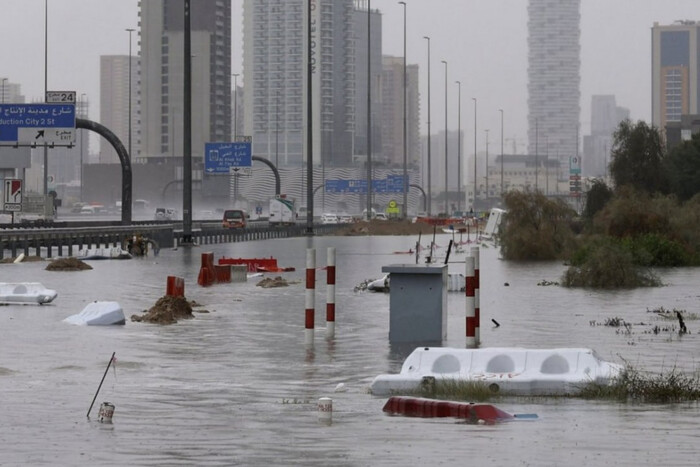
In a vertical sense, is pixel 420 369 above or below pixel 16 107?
below

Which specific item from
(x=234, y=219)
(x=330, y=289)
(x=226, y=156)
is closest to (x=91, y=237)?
(x=234, y=219)

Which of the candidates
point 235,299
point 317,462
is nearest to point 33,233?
point 235,299

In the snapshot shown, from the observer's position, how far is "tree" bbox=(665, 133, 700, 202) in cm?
8325

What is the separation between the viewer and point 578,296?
1281 inches

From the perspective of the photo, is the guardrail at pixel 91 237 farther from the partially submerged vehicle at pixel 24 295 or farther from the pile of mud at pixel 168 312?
the pile of mud at pixel 168 312

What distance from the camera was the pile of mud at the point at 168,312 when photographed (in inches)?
963

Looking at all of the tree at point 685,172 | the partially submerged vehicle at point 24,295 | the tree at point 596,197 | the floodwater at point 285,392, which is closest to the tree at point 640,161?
the tree at point 685,172

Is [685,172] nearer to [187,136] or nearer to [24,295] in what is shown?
[187,136]

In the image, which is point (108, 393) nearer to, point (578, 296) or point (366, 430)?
point (366, 430)

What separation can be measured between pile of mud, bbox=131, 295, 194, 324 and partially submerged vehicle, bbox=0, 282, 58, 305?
2947mm

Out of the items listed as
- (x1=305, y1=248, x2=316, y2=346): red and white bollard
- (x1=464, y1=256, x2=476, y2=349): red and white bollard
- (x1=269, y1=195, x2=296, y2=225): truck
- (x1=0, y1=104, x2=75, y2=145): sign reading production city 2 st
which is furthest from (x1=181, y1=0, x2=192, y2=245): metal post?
(x1=464, y1=256, x2=476, y2=349): red and white bollard

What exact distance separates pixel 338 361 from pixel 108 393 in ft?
12.9

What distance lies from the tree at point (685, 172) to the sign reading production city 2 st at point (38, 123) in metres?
31.1

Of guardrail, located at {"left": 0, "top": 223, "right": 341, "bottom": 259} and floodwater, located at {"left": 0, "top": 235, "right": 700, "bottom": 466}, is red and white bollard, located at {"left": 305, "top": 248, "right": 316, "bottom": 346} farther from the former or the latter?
guardrail, located at {"left": 0, "top": 223, "right": 341, "bottom": 259}
